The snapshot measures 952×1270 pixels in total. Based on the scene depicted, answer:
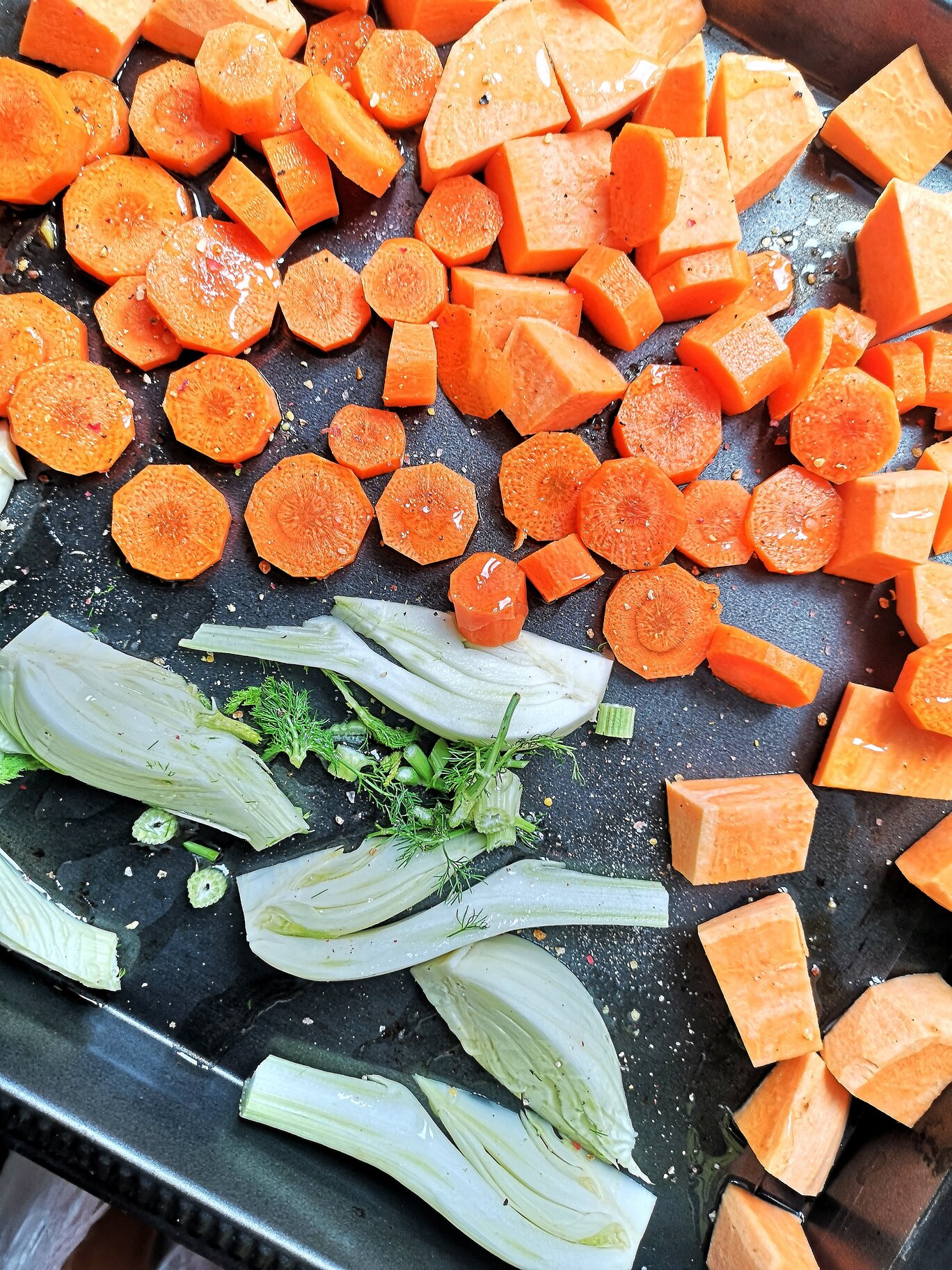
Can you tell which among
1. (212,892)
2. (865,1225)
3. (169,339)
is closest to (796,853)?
(865,1225)

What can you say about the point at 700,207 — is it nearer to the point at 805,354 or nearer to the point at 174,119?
the point at 805,354

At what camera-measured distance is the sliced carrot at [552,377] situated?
1.86 metres

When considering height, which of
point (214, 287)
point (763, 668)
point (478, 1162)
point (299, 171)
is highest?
point (299, 171)

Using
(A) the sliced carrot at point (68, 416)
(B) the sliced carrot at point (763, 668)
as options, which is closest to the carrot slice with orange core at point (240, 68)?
(A) the sliced carrot at point (68, 416)

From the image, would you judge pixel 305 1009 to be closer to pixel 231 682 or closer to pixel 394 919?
pixel 394 919

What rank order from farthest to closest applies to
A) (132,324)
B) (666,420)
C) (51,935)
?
(666,420) → (132,324) → (51,935)

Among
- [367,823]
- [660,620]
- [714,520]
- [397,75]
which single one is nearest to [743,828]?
[660,620]

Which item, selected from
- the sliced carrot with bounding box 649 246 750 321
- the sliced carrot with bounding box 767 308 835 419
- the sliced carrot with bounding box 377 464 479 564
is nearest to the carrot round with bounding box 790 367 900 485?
the sliced carrot with bounding box 767 308 835 419

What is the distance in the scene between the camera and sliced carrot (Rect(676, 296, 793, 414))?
193 cm

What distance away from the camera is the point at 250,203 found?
188cm

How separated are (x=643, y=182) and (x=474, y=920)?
186 centimetres

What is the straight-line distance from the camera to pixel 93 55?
6.12ft

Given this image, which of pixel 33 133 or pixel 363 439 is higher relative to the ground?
pixel 33 133

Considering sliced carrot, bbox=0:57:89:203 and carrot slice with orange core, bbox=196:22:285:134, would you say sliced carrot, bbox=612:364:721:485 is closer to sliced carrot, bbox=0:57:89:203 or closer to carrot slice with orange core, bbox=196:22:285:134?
carrot slice with orange core, bbox=196:22:285:134
